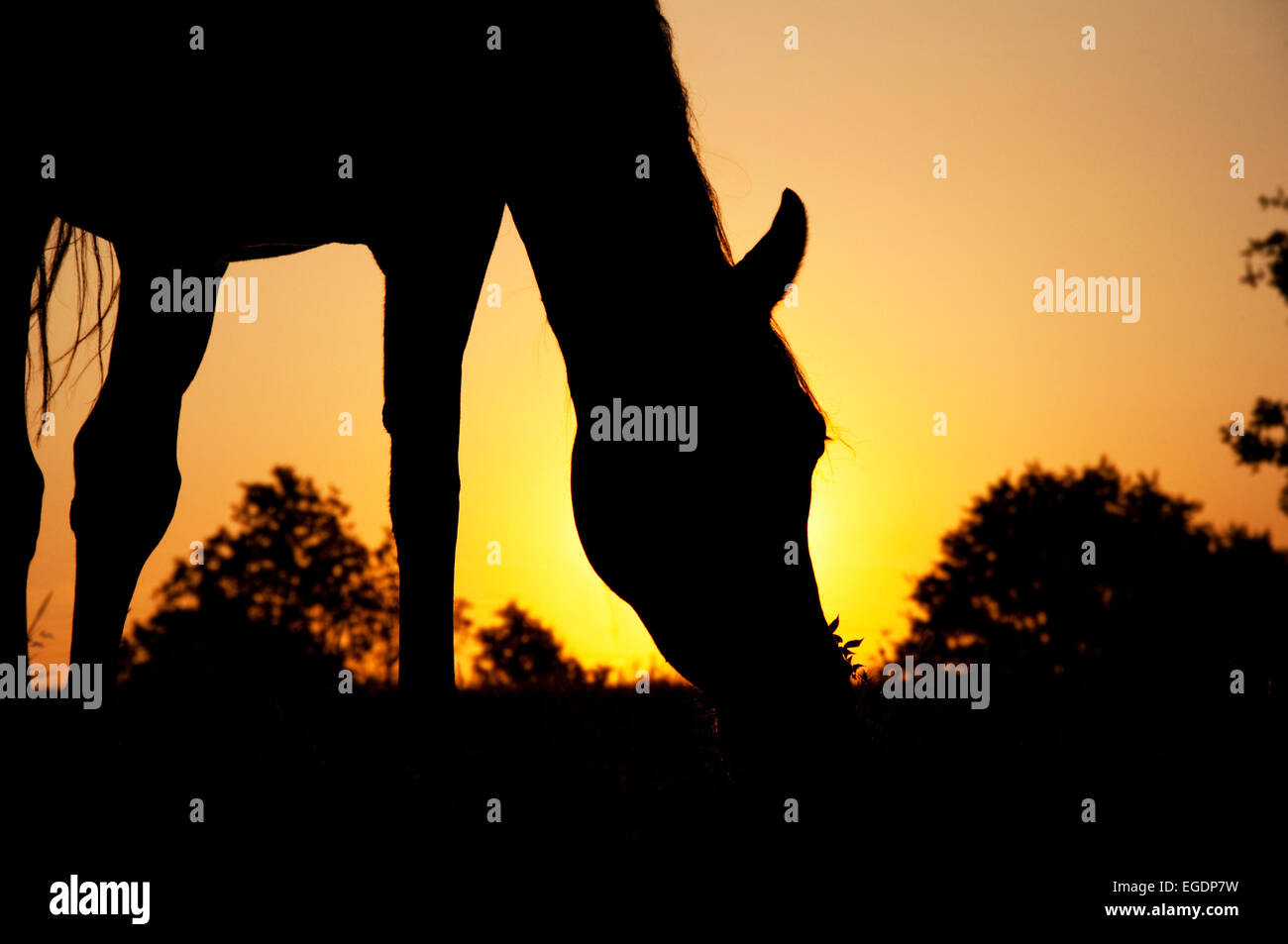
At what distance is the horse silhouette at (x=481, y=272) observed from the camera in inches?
116

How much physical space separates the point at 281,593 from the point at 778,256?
108 ft

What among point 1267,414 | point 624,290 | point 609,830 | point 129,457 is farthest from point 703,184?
point 1267,414

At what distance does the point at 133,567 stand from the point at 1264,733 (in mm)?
5417

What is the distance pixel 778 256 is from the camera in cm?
303

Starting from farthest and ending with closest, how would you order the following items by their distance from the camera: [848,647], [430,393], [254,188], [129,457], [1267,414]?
[1267,414]
[129,457]
[254,188]
[430,393]
[848,647]

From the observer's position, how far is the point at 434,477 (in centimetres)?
425

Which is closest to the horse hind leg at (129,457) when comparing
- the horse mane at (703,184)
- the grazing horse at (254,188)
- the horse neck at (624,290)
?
the grazing horse at (254,188)

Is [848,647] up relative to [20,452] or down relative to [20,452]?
down

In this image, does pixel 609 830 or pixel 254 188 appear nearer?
pixel 609 830

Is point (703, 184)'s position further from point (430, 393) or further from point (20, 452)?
point (20, 452)

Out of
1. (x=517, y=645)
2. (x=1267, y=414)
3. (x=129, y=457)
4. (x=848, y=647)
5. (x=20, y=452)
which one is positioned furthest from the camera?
(x=517, y=645)

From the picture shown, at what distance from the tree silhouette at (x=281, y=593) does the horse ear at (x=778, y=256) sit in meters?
25.8

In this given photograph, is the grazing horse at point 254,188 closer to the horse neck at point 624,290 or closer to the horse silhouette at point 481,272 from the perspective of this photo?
the horse silhouette at point 481,272
